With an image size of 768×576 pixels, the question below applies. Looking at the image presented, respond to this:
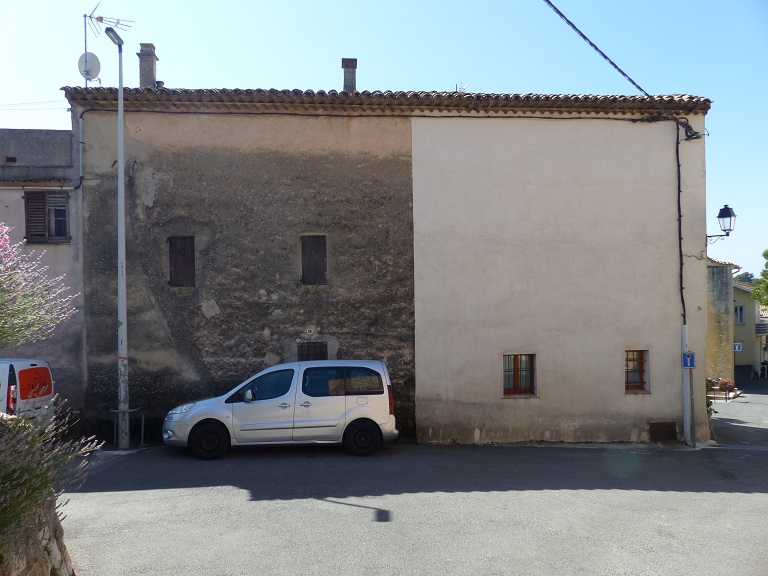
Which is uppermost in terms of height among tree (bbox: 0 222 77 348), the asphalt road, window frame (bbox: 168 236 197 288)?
window frame (bbox: 168 236 197 288)

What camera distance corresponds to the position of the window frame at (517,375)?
41.2 feet

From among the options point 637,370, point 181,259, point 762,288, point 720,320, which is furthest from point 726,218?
point 762,288

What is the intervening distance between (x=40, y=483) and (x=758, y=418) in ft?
70.7

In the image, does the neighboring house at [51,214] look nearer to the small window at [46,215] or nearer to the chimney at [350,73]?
the small window at [46,215]

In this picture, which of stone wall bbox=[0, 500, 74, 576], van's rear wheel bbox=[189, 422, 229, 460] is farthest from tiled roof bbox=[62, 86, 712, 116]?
stone wall bbox=[0, 500, 74, 576]

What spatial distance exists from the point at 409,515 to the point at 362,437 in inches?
132

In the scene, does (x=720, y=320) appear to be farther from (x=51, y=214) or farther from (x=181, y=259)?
(x=51, y=214)

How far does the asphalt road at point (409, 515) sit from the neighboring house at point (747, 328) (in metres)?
38.1

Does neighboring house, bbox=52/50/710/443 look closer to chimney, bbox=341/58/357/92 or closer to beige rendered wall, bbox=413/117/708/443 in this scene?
beige rendered wall, bbox=413/117/708/443

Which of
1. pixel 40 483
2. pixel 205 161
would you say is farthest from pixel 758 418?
pixel 40 483

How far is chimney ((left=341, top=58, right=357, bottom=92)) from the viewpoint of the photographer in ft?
44.2

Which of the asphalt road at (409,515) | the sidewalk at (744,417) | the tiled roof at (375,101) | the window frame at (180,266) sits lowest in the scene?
the sidewalk at (744,417)

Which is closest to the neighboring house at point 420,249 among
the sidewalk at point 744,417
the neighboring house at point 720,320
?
the sidewalk at point 744,417

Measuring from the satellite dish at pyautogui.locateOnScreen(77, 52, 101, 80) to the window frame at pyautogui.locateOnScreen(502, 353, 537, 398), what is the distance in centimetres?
1016
